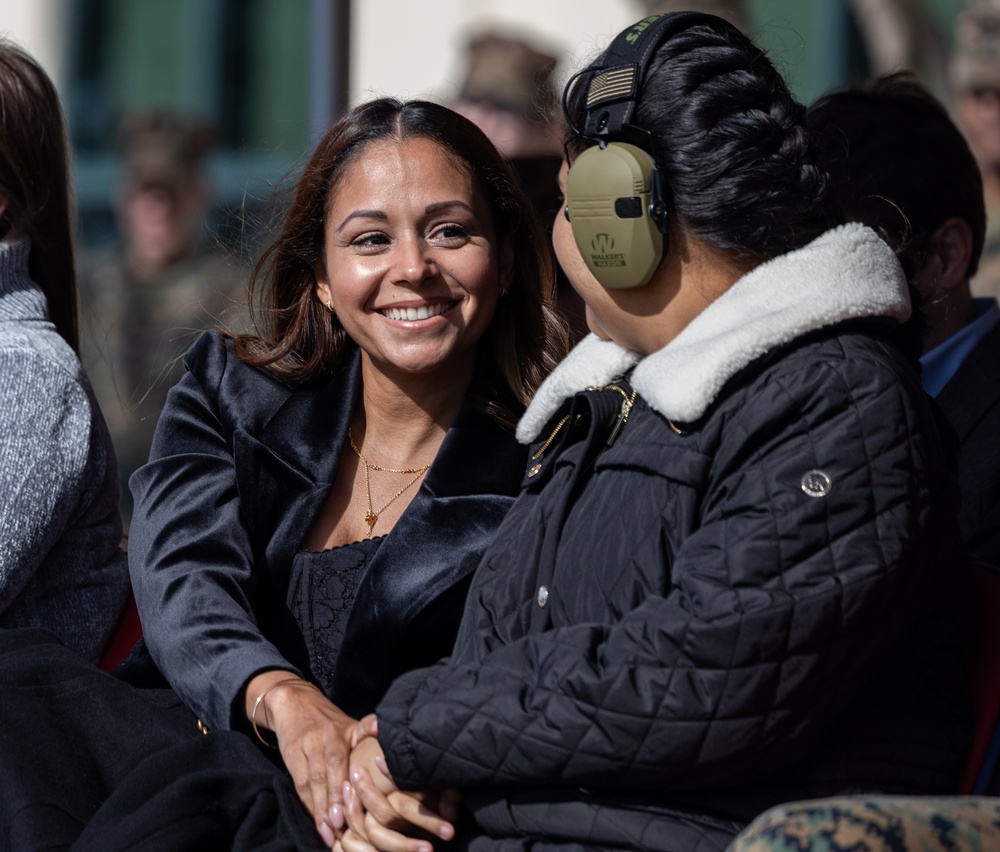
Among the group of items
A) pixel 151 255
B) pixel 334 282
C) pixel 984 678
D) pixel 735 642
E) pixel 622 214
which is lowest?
pixel 151 255

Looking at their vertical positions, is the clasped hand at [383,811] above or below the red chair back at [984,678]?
below

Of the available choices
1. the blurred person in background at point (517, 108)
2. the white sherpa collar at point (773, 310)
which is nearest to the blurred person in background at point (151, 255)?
the blurred person in background at point (517, 108)

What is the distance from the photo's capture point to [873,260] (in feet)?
6.57

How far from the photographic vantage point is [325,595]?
274 cm

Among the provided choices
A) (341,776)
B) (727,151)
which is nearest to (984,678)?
(727,151)

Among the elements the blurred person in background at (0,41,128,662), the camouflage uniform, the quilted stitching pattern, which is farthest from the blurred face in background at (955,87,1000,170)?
the camouflage uniform

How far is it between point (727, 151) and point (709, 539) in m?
0.53

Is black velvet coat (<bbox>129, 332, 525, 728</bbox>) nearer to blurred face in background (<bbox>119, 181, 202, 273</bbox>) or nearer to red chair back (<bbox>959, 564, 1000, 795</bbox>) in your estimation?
red chair back (<bbox>959, 564, 1000, 795</bbox>)

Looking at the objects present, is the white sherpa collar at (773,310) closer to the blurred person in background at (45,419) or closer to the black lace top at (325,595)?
the black lace top at (325,595)

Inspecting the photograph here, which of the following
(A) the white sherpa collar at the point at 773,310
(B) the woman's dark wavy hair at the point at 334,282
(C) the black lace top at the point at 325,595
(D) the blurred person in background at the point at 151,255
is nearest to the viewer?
(A) the white sherpa collar at the point at 773,310

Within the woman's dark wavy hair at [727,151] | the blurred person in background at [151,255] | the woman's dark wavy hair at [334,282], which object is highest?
the woman's dark wavy hair at [727,151]

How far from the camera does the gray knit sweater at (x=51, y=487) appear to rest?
9.13ft

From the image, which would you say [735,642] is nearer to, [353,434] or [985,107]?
[353,434]

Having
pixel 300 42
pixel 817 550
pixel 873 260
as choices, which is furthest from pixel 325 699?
pixel 300 42
